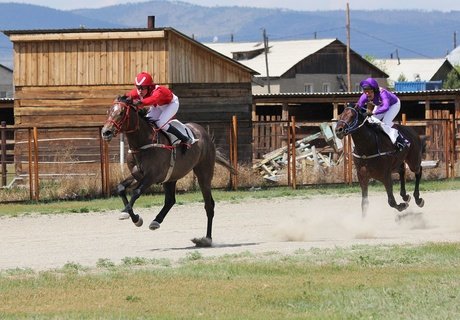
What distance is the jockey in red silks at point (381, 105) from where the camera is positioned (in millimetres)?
24000

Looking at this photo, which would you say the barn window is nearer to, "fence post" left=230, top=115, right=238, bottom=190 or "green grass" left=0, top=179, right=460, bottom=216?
"green grass" left=0, top=179, right=460, bottom=216

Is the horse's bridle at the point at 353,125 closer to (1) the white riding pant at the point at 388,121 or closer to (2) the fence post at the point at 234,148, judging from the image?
(1) the white riding pant at the point at 388,121

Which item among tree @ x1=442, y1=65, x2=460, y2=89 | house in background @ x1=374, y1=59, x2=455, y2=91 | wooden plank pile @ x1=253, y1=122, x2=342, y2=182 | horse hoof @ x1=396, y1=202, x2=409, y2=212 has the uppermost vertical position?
house in background @ x1=374, y1=59, x2=455, y2=91

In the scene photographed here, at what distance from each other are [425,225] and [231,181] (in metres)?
12.4

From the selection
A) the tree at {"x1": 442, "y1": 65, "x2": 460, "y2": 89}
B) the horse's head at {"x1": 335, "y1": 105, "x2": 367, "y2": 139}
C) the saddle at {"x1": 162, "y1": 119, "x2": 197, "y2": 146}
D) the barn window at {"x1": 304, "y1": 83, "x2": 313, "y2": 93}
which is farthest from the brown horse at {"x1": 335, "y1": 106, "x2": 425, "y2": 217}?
the tree at {"x1": 442, "y1": 65, "x2": 460, "y2": 89}

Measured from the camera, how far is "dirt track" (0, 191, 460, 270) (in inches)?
765

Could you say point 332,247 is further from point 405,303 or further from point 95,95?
point 95,95

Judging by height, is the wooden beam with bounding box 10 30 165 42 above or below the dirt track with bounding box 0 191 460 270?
above

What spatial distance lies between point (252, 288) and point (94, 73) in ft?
89.2

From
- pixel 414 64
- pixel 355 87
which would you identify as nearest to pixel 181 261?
pixel 355 87

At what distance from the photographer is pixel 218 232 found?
75.5 ft

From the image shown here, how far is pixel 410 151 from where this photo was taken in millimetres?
25922

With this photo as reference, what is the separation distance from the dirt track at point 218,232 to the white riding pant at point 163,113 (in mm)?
1913

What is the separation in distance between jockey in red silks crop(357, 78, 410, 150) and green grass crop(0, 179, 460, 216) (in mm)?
7177
